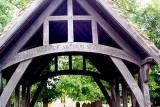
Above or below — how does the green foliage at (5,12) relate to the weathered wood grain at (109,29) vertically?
above

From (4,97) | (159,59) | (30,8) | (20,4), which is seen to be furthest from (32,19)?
(20,4)

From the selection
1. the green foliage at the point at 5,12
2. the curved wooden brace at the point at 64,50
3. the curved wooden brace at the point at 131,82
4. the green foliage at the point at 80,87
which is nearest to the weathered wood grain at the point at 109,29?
the curved wooden brace at the point at 64,50

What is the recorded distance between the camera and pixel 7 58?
5.59 metres

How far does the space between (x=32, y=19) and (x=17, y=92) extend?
328 cm

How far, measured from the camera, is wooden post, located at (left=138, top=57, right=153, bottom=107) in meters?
5.38

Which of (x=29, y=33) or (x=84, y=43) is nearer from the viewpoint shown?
(x=84, y=43)

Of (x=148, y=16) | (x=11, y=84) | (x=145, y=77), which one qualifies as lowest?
(x=11, y=84)

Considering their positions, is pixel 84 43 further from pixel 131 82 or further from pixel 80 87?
pixel 80 87

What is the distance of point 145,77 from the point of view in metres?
5.59

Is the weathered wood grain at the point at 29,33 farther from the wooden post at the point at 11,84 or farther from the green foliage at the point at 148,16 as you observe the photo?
the green foliage at the point at 148,16

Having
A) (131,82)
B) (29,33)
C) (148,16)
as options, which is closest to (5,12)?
(148,16)

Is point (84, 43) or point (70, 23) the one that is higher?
point (70, 23)

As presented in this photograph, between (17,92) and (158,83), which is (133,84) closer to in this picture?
(17,92)

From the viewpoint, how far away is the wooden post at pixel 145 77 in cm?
538
